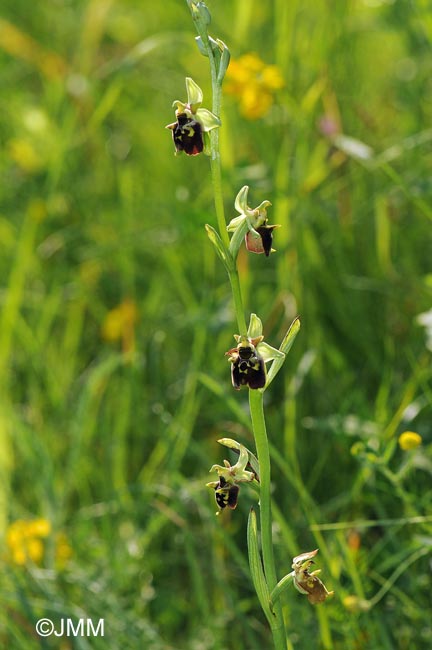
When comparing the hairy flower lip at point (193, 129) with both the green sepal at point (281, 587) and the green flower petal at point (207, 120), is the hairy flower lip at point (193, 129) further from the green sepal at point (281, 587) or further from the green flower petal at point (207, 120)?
the green sepal at point (281, 587)

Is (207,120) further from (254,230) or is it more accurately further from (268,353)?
(268,353)

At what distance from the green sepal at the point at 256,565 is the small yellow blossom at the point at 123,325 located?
1.47 meters

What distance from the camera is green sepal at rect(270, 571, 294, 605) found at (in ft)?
4.78

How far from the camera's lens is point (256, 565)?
145cm

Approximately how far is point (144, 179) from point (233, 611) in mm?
2034

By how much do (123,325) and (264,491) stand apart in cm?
156

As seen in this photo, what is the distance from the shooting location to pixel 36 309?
123 inches

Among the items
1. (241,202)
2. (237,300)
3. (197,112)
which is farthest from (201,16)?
(237,300)

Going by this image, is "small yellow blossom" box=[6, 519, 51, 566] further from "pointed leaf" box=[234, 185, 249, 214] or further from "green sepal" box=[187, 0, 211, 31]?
"green sepal" box=[187, 0, 211, 31]

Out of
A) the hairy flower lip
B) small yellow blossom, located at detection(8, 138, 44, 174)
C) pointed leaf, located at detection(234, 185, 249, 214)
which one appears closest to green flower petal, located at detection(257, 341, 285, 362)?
pointed leaf, located at detection(234, 185, 249, 214)

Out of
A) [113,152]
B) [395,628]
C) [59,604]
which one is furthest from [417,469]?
[113,152]

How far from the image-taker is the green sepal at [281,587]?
1.46m

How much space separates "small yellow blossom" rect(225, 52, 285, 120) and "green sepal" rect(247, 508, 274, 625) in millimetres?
1713

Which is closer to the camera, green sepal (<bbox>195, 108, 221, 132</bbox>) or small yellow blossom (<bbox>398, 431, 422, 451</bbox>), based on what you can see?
green sepal (<bbox>195, 108, 221, 132</bbox>)
